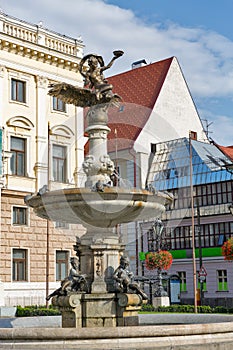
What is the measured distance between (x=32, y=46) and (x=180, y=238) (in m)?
21.2

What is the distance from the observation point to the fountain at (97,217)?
10758 mm

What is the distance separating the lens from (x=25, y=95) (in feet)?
101

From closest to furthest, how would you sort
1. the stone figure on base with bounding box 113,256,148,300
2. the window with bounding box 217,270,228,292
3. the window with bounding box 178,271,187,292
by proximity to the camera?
the stone figure on base with bounding box 113,256,148,300 < the window with bounding box 217,270,228,292 < the window with bounding box 178,271,187,292

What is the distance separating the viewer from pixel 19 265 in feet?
95.2

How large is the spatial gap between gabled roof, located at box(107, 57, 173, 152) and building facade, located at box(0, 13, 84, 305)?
38.7 feet

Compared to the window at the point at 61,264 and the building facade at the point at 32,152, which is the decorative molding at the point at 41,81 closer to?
the building facade at the point at 32,152

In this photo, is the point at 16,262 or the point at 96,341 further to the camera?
the point at 16,262

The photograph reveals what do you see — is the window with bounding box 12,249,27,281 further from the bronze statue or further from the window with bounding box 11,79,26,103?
the bronze statue

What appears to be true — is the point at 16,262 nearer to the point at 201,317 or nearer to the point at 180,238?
the point at 201,317

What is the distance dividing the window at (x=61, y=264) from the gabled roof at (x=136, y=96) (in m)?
14.1

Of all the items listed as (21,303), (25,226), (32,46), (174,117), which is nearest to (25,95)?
(32,46)

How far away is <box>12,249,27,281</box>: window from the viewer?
2867 centimetres

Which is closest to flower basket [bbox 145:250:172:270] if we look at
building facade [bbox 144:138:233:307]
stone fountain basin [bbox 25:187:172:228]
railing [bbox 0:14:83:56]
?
building facade [bbox 144:138:233:307]

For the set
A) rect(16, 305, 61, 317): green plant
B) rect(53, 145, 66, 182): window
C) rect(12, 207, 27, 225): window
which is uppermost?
rect(53, 145, 66, 182): window
